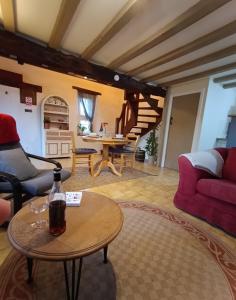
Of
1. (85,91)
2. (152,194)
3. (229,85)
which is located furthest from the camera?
(85,91)

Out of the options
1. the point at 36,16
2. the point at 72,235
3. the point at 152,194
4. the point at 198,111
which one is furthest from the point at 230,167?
the point at 36,16

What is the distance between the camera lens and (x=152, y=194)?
264cm

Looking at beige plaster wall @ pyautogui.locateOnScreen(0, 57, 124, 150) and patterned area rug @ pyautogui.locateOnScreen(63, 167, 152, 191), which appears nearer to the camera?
patterned area rug @ pyautogui.locateOnScreen(63, 167, 152, 191)

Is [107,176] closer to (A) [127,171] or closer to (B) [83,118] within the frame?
(A) [127,171]

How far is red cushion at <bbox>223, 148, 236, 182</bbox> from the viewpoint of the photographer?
2.12m

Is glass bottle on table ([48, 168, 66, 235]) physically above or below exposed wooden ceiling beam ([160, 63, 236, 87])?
below

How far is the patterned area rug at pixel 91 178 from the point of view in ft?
9.19

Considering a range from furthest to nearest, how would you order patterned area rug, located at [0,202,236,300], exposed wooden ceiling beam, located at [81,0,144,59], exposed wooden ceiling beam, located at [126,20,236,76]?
exposed wooden ceiling beam, located at [126,20,236,76] < exposed wooden ceiling beam, located at [81,0,144,59] < patterned area rug, located at [0,202,236,300]

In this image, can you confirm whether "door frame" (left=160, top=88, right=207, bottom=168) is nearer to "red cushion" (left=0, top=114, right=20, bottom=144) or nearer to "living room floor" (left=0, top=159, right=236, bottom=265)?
"living room floor" (left=0, top=159, right=236, bottom=265)

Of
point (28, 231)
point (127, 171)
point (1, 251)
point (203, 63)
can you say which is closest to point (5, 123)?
point (1, 251)

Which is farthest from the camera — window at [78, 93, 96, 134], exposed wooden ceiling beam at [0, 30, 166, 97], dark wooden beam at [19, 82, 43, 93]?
window at [78, 93, 96, 134]

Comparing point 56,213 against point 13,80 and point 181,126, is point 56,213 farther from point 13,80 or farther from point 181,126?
point 13,80

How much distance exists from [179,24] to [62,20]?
1.41 m

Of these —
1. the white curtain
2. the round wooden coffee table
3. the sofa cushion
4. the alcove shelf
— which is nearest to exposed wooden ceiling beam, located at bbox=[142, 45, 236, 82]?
the sofa cushion
